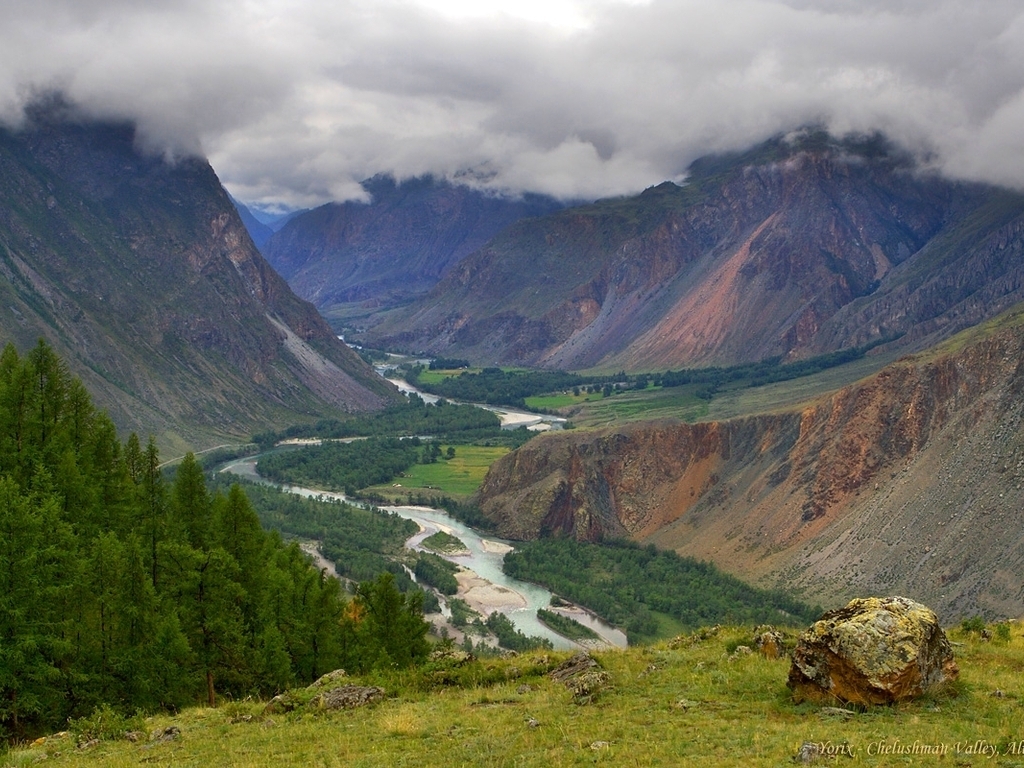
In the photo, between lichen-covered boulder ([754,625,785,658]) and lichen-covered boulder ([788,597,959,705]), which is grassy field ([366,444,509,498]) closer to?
lichen-covered boulder ([754,625,785,658])

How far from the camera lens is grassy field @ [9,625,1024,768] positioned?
18.3m

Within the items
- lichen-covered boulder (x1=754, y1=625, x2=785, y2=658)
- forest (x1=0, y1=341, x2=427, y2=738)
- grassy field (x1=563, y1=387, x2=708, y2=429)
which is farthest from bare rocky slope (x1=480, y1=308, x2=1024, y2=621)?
forest (x1=0, y1=341, x2=427, y2=738)

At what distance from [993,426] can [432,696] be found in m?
73.3

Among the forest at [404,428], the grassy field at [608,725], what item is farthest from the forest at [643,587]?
the forest at [404,428]

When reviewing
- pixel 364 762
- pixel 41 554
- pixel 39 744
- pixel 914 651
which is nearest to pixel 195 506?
pixel 41 554

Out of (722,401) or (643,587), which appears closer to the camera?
(643,587)

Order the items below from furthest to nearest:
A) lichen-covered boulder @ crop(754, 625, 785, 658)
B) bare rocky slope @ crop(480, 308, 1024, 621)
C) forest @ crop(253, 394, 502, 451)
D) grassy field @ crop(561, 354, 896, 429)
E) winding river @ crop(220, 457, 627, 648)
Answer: forest @ crop(253, 394, 502, 451) < grassy field @ crop(561, 354, 896, 429) < winding river @ crop(220, 457, 627, 648) < bare rocky slope @ crop(480, 308, 1024, 621) < lichen-covered boulder @ crop(754, 625, 785, 658)

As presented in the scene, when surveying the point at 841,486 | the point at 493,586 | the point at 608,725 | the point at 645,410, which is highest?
the point at 608,725

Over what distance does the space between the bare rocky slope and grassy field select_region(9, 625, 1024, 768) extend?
164 feet

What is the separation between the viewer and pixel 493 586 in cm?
9062

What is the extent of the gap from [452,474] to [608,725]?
12494cm

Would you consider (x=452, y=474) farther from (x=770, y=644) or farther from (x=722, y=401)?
(x=770, y=644)

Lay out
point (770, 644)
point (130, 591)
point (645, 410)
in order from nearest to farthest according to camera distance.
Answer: point (770, 644) < point (130, 591) < point (645, 410)

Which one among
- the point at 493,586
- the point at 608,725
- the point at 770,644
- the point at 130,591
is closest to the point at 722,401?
the point at 493,586
